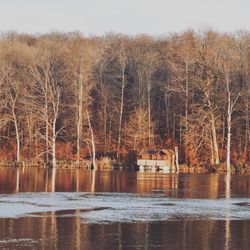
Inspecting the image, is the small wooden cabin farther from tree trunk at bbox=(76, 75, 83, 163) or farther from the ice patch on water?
the ice patch on water

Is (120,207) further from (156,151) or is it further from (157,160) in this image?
(156,151)

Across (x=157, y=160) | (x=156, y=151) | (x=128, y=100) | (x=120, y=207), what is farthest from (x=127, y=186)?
(x=128, y=100)

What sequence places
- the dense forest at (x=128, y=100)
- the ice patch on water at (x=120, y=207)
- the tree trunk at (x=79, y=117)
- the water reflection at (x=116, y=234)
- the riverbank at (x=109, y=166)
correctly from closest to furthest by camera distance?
the water reflection at (x=116, y=234), the ice patch on water at (x=120, y=207), the riverbank at (x=109, y=166), the dense forest at (x=128, y=100), the tree trunk at (x=79, y=117)

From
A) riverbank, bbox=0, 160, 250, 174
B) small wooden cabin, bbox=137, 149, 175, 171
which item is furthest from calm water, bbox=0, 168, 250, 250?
small wooden cabin, bbox=137, 149, 175, 171

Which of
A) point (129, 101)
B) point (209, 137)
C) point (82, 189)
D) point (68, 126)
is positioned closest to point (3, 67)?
point (68, 126)

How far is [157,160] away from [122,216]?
43.8 m

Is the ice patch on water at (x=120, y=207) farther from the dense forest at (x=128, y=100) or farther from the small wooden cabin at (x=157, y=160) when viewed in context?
the dense forest at (x=128, y=100)

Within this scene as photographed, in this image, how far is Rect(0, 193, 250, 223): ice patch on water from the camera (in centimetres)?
2980

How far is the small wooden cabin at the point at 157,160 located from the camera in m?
73.1

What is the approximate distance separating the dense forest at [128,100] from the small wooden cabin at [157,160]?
114 inches

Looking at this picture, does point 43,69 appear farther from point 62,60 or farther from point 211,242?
point 211,242

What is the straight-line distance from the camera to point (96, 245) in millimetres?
21891

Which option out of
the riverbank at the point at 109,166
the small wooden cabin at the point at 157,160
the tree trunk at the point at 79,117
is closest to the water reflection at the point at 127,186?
the riverbank at the point at 109,166

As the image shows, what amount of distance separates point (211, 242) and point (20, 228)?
7.21 m
